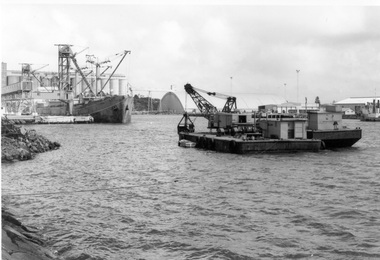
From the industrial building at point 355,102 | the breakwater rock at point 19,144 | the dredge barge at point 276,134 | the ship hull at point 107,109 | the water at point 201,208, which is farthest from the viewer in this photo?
the industrial building at point 355,102

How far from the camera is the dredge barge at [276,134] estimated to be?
36.5 meters

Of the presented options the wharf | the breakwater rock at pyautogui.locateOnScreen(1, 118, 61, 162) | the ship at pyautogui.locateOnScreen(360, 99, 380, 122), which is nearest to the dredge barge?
the wharf

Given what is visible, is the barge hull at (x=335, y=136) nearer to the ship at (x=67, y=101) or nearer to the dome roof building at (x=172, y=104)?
the ship at (x=67, y=101)

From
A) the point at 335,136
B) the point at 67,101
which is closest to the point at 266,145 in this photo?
the point at 335,136

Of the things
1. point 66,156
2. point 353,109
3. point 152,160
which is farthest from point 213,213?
point 353,109

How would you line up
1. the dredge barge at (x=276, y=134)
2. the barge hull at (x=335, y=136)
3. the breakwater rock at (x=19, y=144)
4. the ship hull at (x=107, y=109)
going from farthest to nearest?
the ship hull at (x=107, y=109) < the barge hull at (x=335, y=136) < the dredge barge at (x=276, y=134) < the breakwater rock at (x=19, y=144)

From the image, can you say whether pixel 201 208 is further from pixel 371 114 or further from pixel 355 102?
pixel 355 102

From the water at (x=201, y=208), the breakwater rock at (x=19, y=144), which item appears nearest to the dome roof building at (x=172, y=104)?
the breakwater rock at (x=19, y=144)

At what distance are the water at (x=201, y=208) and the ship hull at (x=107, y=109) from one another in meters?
68.0

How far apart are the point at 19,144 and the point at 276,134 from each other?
2163 centimetres

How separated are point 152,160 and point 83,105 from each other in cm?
7626

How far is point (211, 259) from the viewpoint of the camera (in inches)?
436

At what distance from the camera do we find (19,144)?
33375 mm

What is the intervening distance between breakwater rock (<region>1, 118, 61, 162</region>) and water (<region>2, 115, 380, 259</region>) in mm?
1710
